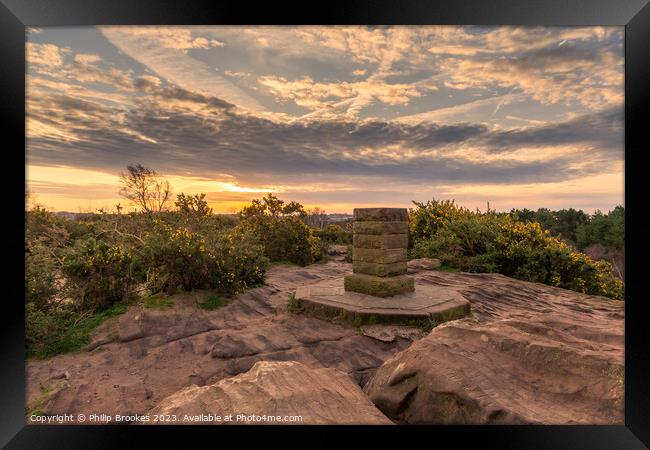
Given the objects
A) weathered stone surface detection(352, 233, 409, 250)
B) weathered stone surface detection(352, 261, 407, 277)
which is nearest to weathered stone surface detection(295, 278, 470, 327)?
weathered stone surface detection(352, 261, 407, 277)

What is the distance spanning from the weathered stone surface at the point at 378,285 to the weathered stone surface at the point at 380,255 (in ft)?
1.18

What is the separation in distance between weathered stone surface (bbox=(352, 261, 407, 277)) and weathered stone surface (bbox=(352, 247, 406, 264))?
0.08 metres

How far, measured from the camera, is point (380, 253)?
248 inches

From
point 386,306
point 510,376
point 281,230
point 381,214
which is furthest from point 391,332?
point 281,230

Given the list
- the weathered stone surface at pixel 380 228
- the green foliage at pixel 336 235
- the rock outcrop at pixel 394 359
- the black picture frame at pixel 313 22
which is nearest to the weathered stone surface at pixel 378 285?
the weathered stone surface at pixel 380 228

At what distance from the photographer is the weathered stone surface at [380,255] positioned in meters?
6.30

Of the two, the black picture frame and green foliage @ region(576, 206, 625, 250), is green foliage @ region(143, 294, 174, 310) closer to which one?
the black picture frame

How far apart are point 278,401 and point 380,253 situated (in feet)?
14.2

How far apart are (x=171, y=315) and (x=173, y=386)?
83.3 inches

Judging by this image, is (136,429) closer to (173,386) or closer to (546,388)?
(173,386)

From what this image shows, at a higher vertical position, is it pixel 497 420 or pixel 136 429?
pixel 497 420

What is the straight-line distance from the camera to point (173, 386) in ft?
12.3

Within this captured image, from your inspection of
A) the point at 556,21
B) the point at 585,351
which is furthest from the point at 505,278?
the point at 556,21

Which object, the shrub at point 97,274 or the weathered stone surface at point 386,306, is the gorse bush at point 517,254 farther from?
the shrub at point 97,274
